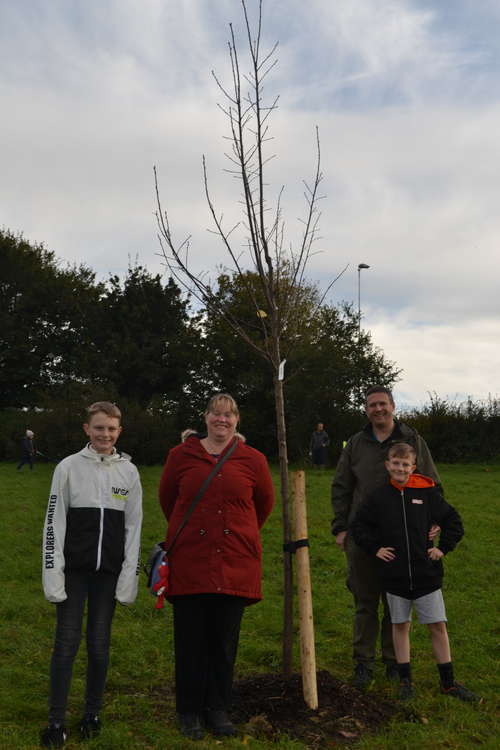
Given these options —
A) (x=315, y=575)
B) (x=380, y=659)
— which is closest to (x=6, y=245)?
(x=315, y=575)

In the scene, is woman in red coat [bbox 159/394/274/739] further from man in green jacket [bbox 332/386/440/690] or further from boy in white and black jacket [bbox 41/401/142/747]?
man in green jacket [bbox 332/386/440/690]

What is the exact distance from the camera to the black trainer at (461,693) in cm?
538

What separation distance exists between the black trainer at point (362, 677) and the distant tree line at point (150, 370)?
24.0 metres

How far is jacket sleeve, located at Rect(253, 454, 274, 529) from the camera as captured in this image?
4.89 metres

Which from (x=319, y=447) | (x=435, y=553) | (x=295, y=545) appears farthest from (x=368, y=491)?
(x=319, y=447)

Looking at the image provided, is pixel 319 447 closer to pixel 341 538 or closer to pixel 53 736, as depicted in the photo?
pixel 341 538

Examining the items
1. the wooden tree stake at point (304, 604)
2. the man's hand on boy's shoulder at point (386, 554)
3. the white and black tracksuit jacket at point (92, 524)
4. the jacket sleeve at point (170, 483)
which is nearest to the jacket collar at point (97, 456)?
the white and black tracksuit jacket at point (92, 524)

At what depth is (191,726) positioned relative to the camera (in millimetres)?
4668

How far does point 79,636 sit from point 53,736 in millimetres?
569

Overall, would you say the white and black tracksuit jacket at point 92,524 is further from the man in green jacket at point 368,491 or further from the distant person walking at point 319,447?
the distant person walking at point 319,447

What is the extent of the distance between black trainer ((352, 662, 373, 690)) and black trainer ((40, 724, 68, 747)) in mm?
2220

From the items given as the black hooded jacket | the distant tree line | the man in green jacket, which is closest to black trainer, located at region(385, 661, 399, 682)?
the man in green jacket

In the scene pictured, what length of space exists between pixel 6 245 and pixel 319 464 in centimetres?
2408

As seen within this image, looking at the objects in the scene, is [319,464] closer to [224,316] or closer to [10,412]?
[10,412]
